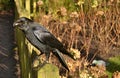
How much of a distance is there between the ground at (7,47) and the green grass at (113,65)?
5.54ft

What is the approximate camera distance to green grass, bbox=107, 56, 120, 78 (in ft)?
22.8

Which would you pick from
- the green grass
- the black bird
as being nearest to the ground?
the green grass

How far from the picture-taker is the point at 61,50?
4.72 metres

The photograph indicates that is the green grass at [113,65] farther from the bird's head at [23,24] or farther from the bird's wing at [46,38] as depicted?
the bird's head at [23,24]

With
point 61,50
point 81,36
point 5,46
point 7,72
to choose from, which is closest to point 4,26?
point 5,46

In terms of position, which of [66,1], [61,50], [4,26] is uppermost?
[61,50]

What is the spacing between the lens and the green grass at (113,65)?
6.95 meters

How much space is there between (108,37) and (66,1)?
2.48 metres

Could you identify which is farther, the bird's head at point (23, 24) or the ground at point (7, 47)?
the ground at point (7, 47)

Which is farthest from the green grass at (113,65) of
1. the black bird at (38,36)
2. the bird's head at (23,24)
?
the bird's head at (23,24)

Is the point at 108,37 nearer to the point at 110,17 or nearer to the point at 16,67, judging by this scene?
the point at 110,17

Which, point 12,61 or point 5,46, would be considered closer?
point 12,61

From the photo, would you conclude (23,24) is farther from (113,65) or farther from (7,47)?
(7,47)

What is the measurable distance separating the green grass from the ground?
5.54 feet
